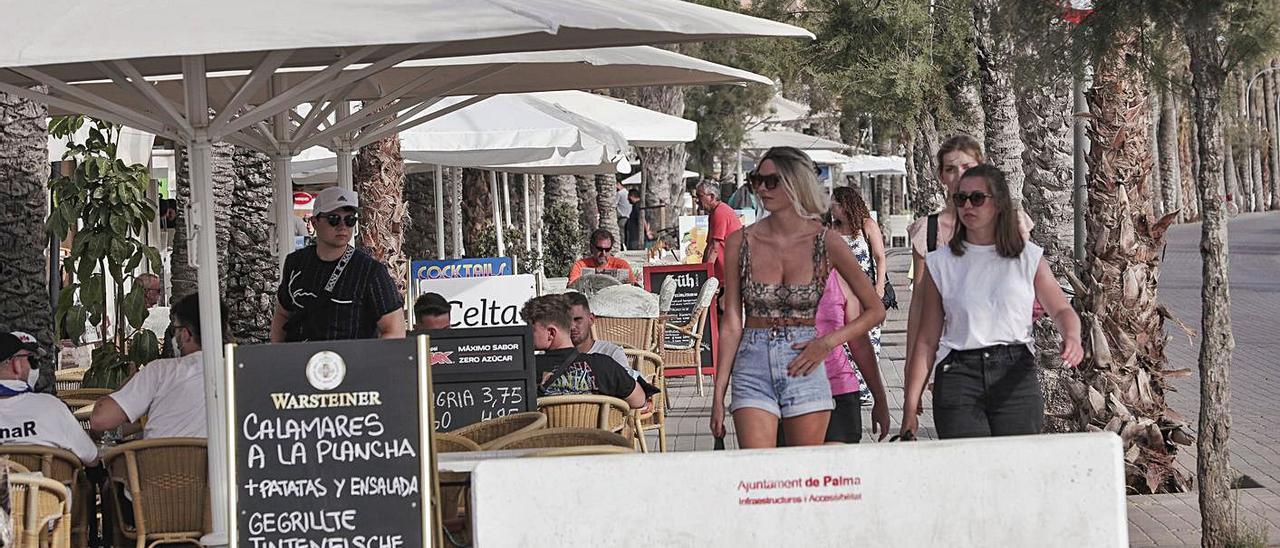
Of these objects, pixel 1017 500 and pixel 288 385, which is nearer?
pixel 1017 500

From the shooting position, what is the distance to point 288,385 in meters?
4.68

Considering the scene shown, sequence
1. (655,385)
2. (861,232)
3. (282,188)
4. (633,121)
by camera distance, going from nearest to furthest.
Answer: (282,188) → (655,385) → (861,232) → (633,121)

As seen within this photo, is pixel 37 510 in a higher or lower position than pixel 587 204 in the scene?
lower

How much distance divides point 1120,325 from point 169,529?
180 inches

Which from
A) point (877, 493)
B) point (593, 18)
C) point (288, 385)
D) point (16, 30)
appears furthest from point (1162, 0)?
point (16, 30)

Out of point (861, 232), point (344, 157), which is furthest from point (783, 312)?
point (344, 157)

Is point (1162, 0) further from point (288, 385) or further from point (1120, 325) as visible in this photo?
point (288, 385)

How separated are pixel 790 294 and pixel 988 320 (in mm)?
668

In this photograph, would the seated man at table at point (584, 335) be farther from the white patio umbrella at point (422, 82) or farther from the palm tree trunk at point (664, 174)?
the palm tree trunk at point (664, 174)

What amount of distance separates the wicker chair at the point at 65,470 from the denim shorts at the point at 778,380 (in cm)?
237

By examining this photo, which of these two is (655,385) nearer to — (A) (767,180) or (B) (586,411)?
(B) (586,411)

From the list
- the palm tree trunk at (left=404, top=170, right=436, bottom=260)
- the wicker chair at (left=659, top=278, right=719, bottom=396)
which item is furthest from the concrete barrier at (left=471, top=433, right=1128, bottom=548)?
the palm tree trunk at (left=404, top=170, right=436, bottom=260)

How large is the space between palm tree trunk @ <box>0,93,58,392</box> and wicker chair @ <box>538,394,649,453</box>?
343 cm

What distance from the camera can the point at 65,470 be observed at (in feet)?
19.3
